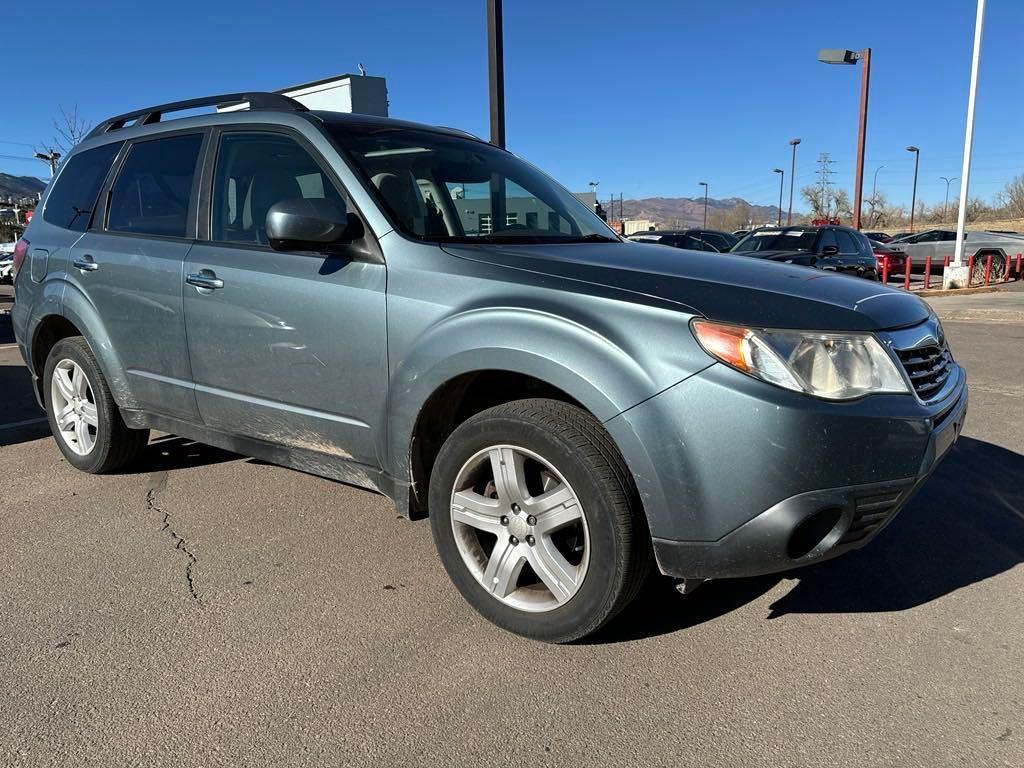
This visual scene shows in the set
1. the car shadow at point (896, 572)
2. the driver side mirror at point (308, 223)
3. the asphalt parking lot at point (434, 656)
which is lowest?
the car shadow at point (896, 572)

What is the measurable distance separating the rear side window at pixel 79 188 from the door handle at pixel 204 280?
3.95 ft

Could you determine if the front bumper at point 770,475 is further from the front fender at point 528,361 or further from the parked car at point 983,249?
the parked car at point 983,249

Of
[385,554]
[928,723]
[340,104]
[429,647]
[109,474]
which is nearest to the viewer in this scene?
[928,723]

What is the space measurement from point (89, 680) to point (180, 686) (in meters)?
0.30

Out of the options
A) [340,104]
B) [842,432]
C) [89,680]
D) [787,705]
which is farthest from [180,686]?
[340,104]

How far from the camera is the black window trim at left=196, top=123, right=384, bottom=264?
3013mm

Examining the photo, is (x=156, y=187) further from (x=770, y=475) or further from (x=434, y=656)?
(x=770, y=475)

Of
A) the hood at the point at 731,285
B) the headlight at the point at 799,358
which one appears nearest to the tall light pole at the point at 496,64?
the hood at the point at 731,285

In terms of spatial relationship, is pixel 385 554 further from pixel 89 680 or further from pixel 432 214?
pixel 432 214

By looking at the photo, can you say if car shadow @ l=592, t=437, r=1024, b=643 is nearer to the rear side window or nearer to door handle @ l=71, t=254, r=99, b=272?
door handle @ l=71, t=254, r=99, b=272

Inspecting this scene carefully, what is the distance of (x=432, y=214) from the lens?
321 centimetres

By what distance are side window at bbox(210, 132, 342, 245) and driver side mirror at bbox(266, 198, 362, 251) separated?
1.21 feet

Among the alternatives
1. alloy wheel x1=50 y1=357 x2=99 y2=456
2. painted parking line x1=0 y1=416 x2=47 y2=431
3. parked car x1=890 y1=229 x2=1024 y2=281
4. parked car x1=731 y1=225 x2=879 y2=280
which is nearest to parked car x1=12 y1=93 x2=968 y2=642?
alloy wheel x1=50 y1=357 x2=99 y2=456

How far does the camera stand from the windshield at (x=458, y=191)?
3.16 metres
